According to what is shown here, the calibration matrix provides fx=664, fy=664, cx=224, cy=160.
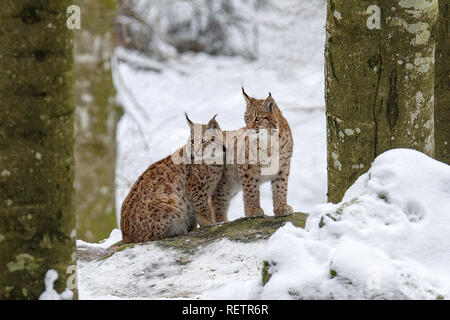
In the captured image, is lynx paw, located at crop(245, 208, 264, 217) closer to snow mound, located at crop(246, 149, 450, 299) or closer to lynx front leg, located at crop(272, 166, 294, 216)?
lynx front leg, located at crop(272, 166, 294, 216)

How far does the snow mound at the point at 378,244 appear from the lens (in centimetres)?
264

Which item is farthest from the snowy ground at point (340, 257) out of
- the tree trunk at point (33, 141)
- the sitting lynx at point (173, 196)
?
the tree trunk at point (33, 141)

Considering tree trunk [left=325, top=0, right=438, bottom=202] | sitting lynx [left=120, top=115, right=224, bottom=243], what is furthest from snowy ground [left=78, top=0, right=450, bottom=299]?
tree trunk [left=325, top=0, right=438, bottom=202]

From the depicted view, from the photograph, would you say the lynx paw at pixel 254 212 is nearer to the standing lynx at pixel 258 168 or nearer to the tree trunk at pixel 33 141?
the standing lynx at pixel 258 168

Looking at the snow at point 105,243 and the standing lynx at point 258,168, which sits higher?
the standing lynx at point 258,168

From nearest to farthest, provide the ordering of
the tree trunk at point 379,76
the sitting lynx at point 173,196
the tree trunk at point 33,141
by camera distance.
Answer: the tree trunk at point 33,141
the tree trunk at point 379,76
the sitting lynx at point 173,196

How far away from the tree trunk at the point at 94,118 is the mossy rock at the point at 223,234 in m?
2.34

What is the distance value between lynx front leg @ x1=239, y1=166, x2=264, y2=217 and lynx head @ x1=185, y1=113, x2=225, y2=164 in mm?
245

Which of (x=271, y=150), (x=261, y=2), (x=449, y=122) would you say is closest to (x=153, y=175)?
(x=271, y=150)

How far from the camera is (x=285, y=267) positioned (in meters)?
2.78

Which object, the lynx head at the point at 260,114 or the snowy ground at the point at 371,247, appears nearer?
the snowy ground at the point at 371,247

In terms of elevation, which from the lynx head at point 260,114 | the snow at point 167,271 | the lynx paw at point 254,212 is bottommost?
the snow at point 167,271

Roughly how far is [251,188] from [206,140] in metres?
0.50
